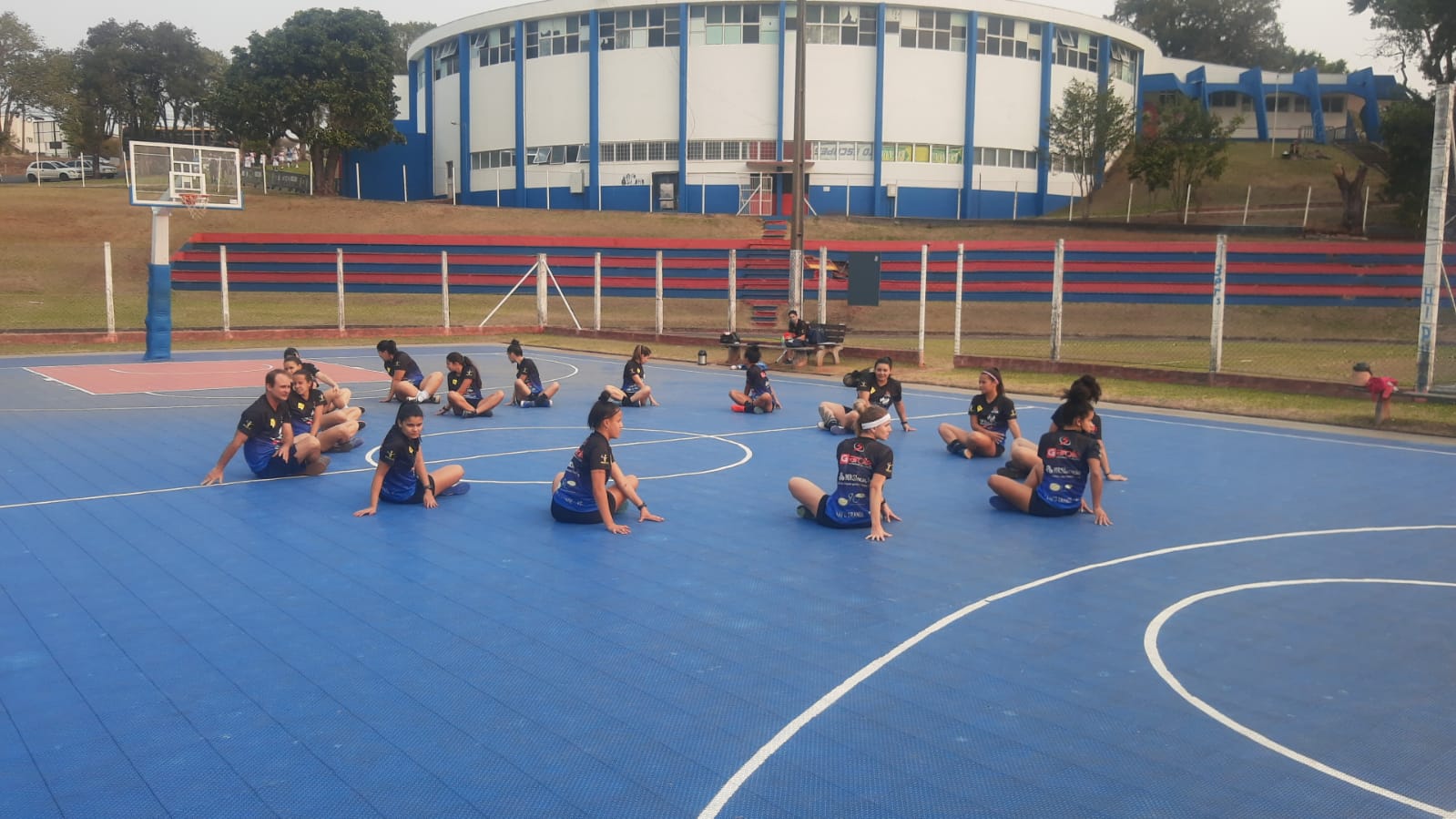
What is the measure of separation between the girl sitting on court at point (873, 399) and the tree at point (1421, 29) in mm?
43097

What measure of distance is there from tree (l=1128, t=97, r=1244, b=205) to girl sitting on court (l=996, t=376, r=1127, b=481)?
42.7 meters

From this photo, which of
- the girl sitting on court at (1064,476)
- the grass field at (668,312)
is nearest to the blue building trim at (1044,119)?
the grass field at (668,312)

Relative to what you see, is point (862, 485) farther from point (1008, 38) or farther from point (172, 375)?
point (1008, 38)

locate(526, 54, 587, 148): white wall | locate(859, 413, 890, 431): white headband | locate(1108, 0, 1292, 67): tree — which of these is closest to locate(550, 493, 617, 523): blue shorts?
locate(859, 413, 890, 431): white headband

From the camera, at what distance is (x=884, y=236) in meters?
47.9

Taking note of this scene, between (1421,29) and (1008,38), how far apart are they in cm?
2039

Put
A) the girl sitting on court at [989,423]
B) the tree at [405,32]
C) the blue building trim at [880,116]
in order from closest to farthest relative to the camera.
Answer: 1. the girl sitting on court at [989,423]
2. the blue building trim at [880,116]
3. the tree at [405,32]

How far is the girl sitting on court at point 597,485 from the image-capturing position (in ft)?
31.0

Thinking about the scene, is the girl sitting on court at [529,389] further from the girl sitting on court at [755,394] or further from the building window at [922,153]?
the building window at [922,153]

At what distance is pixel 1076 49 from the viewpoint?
57000 millimetres

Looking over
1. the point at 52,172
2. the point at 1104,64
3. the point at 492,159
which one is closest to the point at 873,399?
the point at 492,159

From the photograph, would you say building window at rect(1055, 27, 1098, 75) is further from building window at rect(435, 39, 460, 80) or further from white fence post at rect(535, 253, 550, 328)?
white fence post at rect(535, 253, 550, 328)

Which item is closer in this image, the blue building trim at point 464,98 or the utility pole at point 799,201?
the utility pole at point 799,201

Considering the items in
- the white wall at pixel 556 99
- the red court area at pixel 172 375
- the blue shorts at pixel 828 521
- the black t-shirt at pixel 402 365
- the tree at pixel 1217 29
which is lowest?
the blue shorts at pixel 828 521
